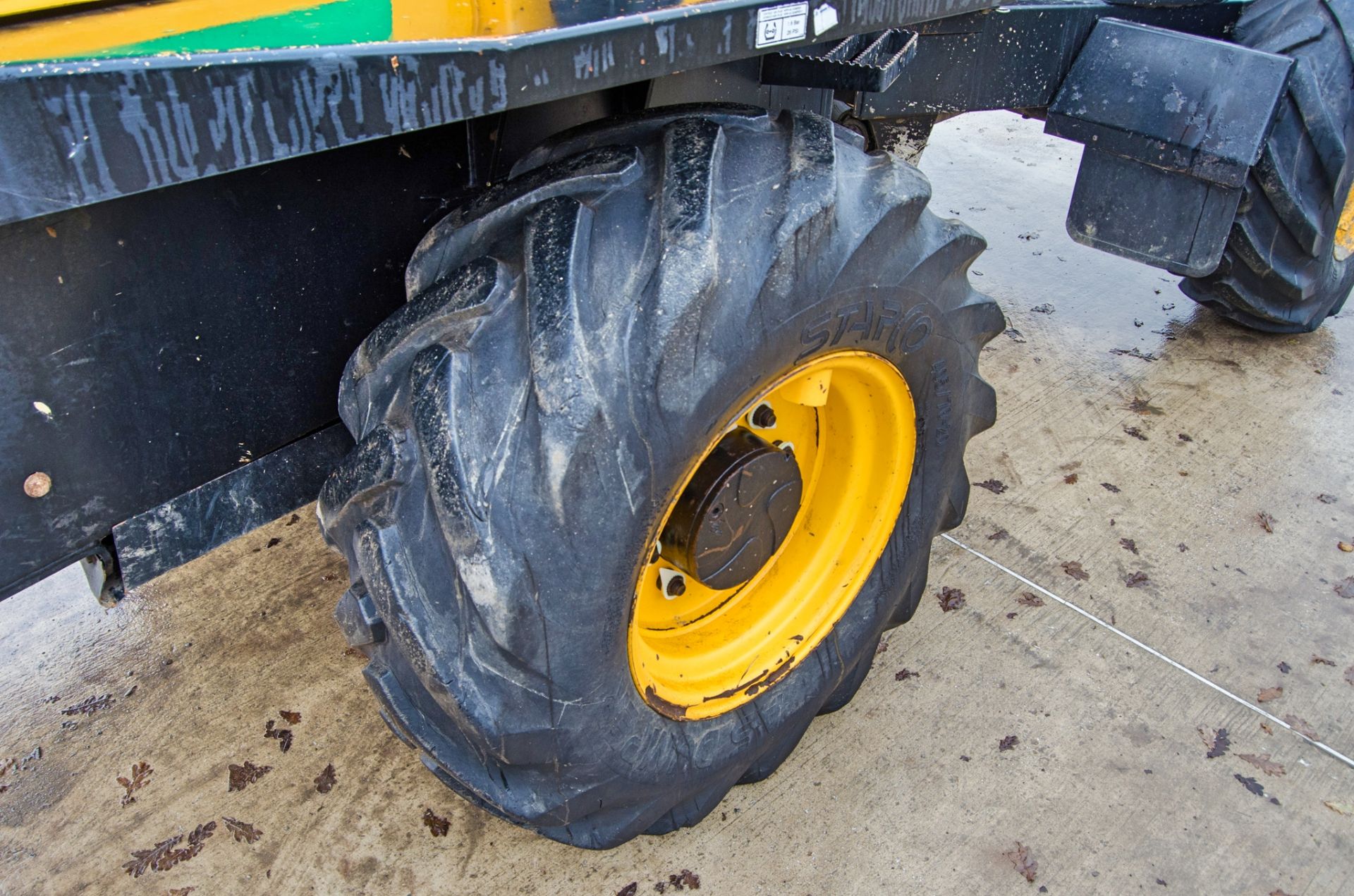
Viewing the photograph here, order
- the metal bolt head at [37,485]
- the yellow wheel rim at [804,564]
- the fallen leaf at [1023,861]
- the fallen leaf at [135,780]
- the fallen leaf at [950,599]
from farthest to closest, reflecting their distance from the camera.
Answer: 1. the fallen leaf at [950,599]
2. the fallen leaf at [135,780]
3. the fallen leaf at [1023,861]
4. the yellow wheel rim at [804,564]
5. the metal bolt head at [37,485]

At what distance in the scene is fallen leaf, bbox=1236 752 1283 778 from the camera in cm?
216

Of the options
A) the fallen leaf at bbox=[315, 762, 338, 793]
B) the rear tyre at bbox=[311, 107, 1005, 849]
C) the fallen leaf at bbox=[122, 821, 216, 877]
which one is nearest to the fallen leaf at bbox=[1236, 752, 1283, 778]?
the rear tyre at bbox=[311, 107, 1005, 849]

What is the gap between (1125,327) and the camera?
12.0ft

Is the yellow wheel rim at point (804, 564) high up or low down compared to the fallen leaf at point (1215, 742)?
up

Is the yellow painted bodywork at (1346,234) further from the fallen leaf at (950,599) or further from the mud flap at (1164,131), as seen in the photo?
the fallen leaf at (950,599)

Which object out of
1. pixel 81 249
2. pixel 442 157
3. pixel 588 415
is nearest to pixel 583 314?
pixel 588 415

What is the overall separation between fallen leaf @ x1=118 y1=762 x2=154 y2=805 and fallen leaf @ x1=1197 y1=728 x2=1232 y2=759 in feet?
7.36

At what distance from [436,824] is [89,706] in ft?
2.90

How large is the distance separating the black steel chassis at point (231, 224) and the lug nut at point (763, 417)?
56cm

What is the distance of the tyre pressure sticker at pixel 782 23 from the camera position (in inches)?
50.1

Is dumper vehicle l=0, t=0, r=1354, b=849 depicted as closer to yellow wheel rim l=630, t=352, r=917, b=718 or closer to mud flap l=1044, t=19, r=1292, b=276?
yellow wheel rim l=630, t=352, r=917, b=718

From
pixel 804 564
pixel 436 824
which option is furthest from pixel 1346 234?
pixel 436 824

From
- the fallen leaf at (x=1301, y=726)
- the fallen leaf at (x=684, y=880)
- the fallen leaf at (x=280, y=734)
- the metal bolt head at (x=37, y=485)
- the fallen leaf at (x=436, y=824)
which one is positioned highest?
the metal bolt head at (x=37, y=485)

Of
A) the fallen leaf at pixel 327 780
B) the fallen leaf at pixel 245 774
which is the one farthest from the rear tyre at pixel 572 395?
the fallen leaf at pixel 245 774
